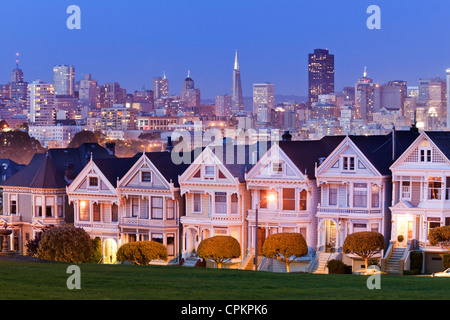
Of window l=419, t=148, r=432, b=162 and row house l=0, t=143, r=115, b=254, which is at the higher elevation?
window l=419, t=148, r=432, b=162

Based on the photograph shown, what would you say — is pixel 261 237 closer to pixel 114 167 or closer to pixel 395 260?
pixel 395 260

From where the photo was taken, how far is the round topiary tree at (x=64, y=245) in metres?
58.3

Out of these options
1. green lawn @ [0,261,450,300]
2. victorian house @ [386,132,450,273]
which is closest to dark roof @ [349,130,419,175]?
victorian house @ [386,132,450,273]

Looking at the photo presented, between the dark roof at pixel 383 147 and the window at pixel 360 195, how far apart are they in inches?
53.4

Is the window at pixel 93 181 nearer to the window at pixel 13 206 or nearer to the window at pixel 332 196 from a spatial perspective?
the window at pixel 13 206

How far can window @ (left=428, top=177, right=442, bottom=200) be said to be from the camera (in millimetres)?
53562

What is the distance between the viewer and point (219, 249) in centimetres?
5625

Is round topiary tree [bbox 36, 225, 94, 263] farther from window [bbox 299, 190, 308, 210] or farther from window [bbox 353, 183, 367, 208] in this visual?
window [bbox 353, 183, 367, 208]

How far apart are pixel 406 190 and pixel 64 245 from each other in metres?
19.6

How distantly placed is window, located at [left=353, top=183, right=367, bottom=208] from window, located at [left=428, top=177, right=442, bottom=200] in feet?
12.0

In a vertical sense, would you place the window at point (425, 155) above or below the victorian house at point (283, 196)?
above

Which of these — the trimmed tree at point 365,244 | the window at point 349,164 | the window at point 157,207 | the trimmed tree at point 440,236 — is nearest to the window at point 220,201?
the window at point 157,207
